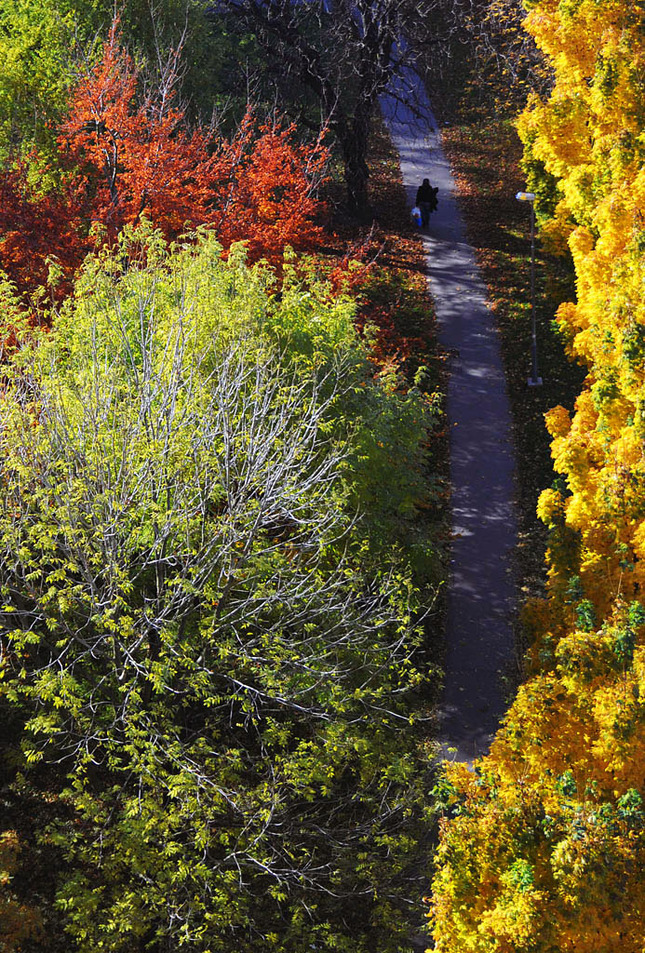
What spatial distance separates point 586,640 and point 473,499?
13.0 meters

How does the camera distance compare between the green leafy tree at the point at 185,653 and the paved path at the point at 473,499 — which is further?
the paved path at the point at 473,499

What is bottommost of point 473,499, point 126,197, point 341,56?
point 473,499

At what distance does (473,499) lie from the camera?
73.9ft

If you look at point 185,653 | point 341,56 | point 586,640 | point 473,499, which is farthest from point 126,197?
point 341,56

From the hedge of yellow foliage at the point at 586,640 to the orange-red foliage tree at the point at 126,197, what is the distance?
24.5ft

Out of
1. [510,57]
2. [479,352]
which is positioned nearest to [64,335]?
[479,352]

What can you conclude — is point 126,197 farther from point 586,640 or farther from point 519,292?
point 586,640

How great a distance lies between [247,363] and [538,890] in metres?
8.16

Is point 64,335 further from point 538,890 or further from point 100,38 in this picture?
point 100,38

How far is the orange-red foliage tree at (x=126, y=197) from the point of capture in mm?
18922

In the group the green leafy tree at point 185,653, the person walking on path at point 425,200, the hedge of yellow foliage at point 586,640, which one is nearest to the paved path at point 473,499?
the person walking on path at point 425,200

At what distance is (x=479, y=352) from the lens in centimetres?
2777

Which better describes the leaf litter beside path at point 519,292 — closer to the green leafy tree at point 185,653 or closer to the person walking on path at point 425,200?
the person walking on path at point 425,200

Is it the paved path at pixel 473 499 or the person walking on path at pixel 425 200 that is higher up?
the person walking on path at pixel 425 200
